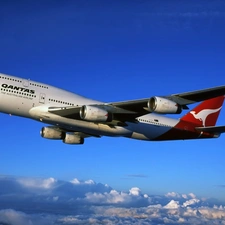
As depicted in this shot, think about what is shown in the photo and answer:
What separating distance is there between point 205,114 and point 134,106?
17.0 meters

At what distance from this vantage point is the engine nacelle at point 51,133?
54531 mm

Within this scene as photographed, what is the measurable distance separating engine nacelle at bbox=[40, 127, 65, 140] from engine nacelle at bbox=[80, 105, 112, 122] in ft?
36.7

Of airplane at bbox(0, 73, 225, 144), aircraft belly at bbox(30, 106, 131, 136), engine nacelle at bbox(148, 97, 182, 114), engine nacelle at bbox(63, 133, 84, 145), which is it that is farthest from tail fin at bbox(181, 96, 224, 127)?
engine nacelle at bbox(148, 97, 182, 114)

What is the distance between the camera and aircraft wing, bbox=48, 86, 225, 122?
41281mm

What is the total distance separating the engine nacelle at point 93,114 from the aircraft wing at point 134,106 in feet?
2.22

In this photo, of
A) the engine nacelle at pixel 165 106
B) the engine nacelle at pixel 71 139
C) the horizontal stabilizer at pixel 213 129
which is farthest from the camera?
the engine nacelle at pixel 71 139

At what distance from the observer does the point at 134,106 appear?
45.8m

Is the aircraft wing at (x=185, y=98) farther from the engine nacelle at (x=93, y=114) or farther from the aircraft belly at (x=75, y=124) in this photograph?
the aircraft belly at (x=75, y=124)

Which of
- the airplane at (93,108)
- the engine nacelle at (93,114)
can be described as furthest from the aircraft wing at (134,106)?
the engine nacelle at (93,114)

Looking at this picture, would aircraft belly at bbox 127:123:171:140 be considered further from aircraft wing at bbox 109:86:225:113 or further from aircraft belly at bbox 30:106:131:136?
aircraft wing at bbox 109:86:225:113

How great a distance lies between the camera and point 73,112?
148 ft

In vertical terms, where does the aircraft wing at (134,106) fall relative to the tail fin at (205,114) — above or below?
below

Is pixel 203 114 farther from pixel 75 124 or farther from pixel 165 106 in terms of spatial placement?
pixel 75 124

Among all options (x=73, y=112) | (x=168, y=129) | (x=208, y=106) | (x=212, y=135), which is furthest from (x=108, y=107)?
(x=208, y=106)
